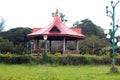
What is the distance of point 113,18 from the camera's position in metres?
20.7

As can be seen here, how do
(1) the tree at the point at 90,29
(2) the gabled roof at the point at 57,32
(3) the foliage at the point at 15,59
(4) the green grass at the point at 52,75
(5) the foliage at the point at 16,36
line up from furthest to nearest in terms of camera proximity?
(1) the tree at the point at 90,29, (5) the foliage at the point at 16,36, (2) the gabled roof at the point at 57,32, (3) the foliage at the point at 15,59, (4) the green grass at the point at 52,75

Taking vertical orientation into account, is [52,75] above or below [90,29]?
below

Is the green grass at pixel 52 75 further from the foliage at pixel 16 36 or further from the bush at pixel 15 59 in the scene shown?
the foliage at pixel 16 36

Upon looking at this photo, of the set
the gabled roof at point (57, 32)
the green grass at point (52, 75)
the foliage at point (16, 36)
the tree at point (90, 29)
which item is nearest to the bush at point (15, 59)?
the green grass at point (52, 75)

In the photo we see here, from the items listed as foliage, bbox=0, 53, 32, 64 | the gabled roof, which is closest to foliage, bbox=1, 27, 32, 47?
the gabled roof

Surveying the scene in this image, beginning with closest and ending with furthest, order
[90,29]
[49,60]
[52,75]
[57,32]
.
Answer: [52,75] < [49,60] < [57,32] < [90,29]

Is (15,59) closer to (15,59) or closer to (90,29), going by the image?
(15,59)

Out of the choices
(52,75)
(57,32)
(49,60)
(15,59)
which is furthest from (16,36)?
(52,75)

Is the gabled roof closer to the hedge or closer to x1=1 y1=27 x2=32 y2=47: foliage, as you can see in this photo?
the hedge

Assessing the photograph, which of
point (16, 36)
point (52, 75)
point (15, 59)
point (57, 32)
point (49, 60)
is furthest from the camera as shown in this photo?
point (16, 36)

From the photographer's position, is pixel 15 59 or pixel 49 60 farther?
pixel 49 60

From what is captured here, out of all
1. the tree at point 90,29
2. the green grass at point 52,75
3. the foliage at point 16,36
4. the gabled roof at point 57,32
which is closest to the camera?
the green grass at point 52,75

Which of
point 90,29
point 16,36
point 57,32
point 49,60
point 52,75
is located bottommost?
point 52,75

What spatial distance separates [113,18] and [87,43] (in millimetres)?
30665
